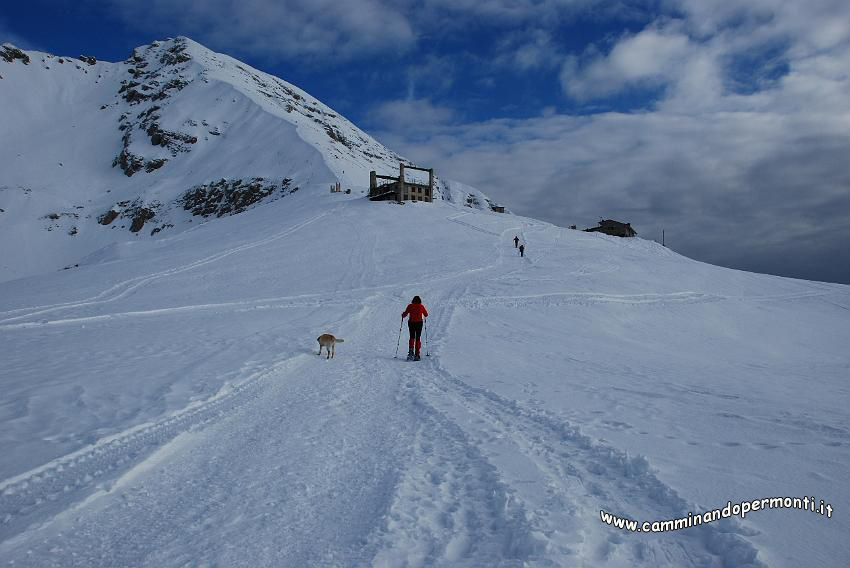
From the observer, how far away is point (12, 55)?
132m

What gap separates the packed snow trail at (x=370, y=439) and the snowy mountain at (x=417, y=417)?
0.12 feet

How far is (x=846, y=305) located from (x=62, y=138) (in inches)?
5625

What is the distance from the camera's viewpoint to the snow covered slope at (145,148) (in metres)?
76.6

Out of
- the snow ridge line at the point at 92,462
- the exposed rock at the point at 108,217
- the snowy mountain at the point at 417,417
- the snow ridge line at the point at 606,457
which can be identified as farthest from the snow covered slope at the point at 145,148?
the snow ridge line at the point at 606,457

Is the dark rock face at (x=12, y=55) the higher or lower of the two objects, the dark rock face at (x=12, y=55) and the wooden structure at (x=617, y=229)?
the higher

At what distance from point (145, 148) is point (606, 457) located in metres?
121

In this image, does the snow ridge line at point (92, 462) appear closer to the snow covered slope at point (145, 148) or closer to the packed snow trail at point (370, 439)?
the packed snow trail at point (370, 439)

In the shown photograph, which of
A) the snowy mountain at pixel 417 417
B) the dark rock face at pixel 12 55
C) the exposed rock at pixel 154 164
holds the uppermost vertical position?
the dark rock face at pixel 12 55

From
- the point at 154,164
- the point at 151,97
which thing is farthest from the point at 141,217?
the point at 151,97

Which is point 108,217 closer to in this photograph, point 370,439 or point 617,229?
point 617,229

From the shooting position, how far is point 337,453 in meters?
5.50

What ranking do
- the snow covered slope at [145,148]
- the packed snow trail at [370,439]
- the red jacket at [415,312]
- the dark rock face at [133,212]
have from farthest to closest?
the dark rock face at [133,212], the snow covered slope at [145,148], the red jacket at [415,312], the packed snow trail at [370,439]

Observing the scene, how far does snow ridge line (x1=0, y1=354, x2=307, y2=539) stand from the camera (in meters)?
4.50

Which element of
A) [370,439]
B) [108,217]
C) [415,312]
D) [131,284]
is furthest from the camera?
[108,217]
